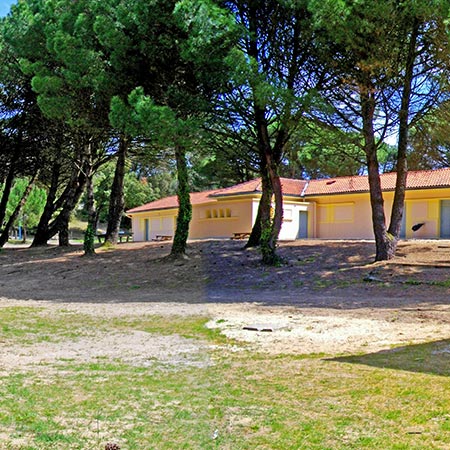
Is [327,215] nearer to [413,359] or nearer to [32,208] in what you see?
[413,359]

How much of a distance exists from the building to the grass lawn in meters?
24.3

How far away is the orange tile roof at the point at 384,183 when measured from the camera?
2900 cm

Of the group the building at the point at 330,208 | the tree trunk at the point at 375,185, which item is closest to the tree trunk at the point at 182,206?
the tree trunk at the point at 375,185

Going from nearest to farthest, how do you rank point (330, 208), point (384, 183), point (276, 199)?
point (276, 199), point (384, 183), point (330, 208)

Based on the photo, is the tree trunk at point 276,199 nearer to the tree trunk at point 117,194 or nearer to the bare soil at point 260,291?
the bare soil at point 260,291

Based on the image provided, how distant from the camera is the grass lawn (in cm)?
363

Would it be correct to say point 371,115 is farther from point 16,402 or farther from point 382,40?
point 16,402

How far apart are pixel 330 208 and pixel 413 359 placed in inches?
1102

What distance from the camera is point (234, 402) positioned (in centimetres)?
440

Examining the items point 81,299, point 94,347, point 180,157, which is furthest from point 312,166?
point 94,347

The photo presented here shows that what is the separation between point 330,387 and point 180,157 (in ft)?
49.4

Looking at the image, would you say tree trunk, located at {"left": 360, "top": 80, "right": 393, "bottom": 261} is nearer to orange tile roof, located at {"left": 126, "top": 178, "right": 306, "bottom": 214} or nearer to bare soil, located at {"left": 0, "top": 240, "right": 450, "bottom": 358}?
bare soil, located at {"left": 0, "top": 240, "right": 450, "bottom": 358}

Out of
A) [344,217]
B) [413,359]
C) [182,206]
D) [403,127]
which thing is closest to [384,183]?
[344,217]

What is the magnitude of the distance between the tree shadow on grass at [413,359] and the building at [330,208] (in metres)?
23.6
